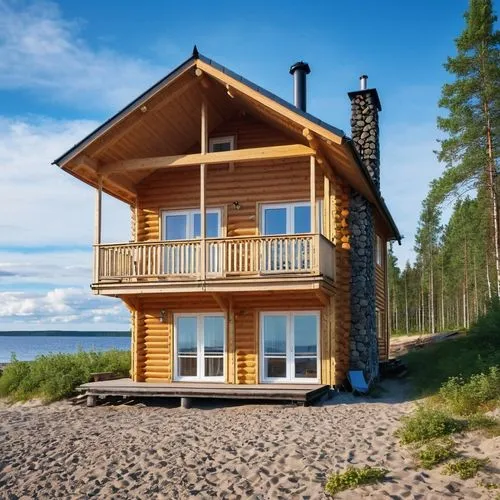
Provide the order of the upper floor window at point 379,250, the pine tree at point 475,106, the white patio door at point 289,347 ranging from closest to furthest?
the white patio door at point 289,347 < the upper floor window at point 379,250 < the pine tree at point 475,106

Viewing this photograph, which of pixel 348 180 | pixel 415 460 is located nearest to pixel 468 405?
pixel 415 460

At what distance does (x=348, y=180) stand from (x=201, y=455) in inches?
359

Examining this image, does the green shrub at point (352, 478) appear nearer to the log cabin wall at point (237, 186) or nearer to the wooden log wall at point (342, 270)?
the wooden log wall at point (342, 270)

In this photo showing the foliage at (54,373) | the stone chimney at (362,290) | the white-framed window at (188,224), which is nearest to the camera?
the stone chimney at (362,290)

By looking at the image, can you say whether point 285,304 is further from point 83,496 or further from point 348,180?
point 83,496

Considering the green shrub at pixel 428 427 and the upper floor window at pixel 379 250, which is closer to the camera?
the green shrub at pixel 428 427

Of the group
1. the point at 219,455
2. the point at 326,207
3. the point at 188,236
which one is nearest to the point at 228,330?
the point at 188,236

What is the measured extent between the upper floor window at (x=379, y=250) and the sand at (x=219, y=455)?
7813mm

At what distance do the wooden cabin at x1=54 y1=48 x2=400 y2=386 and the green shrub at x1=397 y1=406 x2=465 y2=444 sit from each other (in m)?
4.70

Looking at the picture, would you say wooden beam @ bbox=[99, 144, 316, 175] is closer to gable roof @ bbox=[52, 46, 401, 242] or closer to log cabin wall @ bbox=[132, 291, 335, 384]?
gable roof @ bbox=[52, 46, 401, 242]

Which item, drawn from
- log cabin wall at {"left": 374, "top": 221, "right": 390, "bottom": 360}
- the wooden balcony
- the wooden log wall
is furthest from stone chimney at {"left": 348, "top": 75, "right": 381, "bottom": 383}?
log cabin wall at {"left": 374, "top": 221, "right": 390, "bottom": 360}

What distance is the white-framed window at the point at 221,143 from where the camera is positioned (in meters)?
17.7

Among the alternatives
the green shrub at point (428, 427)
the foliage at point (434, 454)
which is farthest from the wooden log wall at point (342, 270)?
the foliage at point (434, 454)

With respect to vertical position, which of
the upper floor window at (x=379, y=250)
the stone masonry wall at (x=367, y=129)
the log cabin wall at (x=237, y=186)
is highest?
the stone masonry wall at (x=367, y=129)
